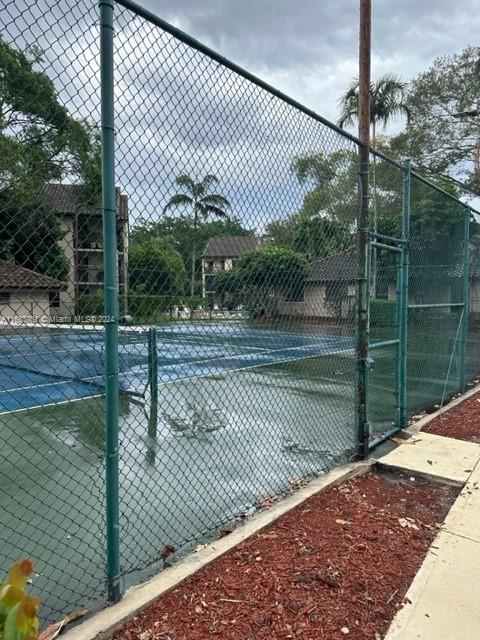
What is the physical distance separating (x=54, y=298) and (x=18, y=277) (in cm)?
19

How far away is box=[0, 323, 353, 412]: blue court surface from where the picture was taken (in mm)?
2650

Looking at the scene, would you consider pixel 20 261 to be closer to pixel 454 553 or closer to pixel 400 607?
pixel 400 607

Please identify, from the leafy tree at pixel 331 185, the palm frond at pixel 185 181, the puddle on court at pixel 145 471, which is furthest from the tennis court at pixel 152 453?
the leafy tree at pixel 331 185

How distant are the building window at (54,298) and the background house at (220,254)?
33.7 inches

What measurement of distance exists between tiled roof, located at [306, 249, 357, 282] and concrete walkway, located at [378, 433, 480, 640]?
1.57 meters

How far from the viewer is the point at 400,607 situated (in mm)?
2119

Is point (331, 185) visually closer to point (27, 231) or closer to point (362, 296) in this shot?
point (362, 296)

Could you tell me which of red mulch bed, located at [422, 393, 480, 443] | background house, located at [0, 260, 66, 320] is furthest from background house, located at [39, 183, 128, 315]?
red mulch bed, located at [422, 393, 480, 443]

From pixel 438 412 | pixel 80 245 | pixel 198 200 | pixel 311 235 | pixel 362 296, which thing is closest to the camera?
pixel 80 245

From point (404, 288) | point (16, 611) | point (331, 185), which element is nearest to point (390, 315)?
point (404, 288)

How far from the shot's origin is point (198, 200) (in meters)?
2.45

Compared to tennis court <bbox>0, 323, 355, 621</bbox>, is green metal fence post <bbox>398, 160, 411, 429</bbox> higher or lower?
higher

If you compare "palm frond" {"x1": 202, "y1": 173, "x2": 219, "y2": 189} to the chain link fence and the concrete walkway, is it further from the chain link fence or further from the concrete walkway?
the concrete walkway

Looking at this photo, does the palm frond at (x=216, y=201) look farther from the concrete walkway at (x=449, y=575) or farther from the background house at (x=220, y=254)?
the concrete walkway at (x=449, y=575)
